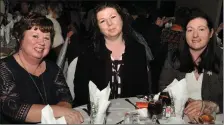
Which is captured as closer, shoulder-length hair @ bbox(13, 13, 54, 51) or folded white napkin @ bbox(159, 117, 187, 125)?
folded white napkin @ bbox(159, 117, 187, 125)

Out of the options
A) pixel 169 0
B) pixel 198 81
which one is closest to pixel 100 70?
pixel 198 81


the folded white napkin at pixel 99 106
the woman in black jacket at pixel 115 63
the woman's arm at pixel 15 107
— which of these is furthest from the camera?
the woman in black jacket at pixel 115 63

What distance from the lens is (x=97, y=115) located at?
5.16ft

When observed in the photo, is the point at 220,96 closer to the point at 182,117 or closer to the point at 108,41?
the point at 182,117

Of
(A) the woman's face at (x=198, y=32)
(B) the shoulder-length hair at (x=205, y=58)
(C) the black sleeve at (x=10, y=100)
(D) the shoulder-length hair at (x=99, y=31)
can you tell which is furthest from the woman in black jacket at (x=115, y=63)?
(C) the black sleeve at (x=10, y=100)

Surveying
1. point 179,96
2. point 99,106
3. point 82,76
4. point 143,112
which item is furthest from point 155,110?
point 82,76

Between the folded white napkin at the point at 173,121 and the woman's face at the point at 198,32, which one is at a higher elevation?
the woman's face at the point at 198,32

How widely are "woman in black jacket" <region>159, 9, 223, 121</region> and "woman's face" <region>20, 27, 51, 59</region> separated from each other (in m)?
1.08

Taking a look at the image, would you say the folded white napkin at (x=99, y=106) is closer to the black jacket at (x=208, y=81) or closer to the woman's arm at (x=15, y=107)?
the woman's arm at (x=15, y=107)

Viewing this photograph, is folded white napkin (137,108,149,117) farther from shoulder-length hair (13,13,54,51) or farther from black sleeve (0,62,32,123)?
shoulder-length hair (13,13,54,51)

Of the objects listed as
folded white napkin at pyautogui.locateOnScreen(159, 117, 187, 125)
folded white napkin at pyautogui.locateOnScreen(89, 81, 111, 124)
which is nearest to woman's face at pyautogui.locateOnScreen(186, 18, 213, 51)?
folded white napkin at pyautogui.locateOnScreen(159, 117, 187, 125)

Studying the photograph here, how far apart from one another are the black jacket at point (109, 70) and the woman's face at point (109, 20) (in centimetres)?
21

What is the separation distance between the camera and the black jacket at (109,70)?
7.91 feet

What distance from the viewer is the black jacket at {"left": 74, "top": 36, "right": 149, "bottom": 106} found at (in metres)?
2.41
